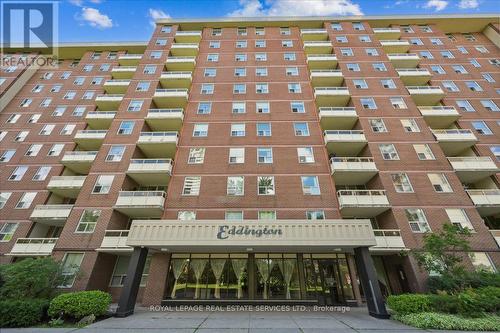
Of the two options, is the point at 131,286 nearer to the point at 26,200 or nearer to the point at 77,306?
the point at 77,306

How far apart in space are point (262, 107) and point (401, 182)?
14.7 meters

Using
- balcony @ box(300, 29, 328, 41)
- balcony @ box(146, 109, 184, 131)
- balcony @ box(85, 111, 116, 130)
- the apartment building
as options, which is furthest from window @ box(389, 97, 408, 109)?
balcony @ box(85, 111, 116, 130)

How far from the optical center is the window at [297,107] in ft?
78.1

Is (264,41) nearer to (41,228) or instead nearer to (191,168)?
(191,168)

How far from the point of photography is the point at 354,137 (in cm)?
2088

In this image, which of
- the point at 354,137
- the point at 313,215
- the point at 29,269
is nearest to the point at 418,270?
the point at 313,215

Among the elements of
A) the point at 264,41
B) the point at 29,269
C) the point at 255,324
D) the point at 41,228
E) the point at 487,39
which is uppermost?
the point at 487,39

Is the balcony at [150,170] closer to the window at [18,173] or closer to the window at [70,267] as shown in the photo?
the window at [70,267]

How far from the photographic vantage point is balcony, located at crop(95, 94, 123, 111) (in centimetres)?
2684

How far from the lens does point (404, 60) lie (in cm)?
2809

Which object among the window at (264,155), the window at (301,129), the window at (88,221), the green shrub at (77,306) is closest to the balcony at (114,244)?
the window at (88,221)

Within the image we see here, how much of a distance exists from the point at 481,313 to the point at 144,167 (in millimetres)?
23563

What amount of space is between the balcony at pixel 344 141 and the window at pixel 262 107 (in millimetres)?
6726

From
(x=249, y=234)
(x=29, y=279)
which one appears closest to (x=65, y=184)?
(x=29, y=279)
